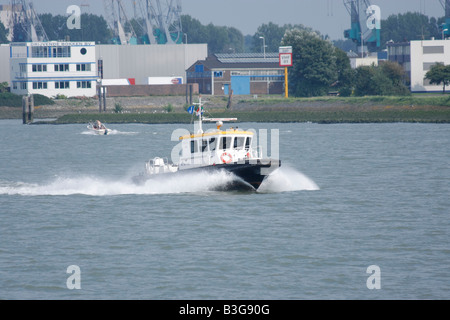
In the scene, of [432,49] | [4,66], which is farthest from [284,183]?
[4,66]

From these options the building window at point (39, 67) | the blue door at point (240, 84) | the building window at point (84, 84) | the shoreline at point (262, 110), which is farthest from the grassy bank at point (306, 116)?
the blue door at point (240, 84)

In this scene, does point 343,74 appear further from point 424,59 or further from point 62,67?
point 62,67

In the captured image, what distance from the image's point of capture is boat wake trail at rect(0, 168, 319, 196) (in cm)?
3603

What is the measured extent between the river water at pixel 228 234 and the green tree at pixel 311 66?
74900 mm

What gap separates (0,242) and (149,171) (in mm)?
12305

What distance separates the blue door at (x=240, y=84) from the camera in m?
143

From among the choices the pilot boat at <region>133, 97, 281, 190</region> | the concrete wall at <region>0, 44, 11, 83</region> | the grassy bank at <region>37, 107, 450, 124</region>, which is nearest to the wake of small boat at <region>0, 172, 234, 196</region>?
the pilot boat at <region>133, 97, 281, 190</region>

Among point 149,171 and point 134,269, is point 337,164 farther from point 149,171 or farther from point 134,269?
point 134,269

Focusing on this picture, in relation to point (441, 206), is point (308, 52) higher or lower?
higher

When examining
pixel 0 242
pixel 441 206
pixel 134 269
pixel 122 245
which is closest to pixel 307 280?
pixel 134 269

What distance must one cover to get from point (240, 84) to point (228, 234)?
117 meters

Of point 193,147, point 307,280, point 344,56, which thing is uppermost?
point 344,56
